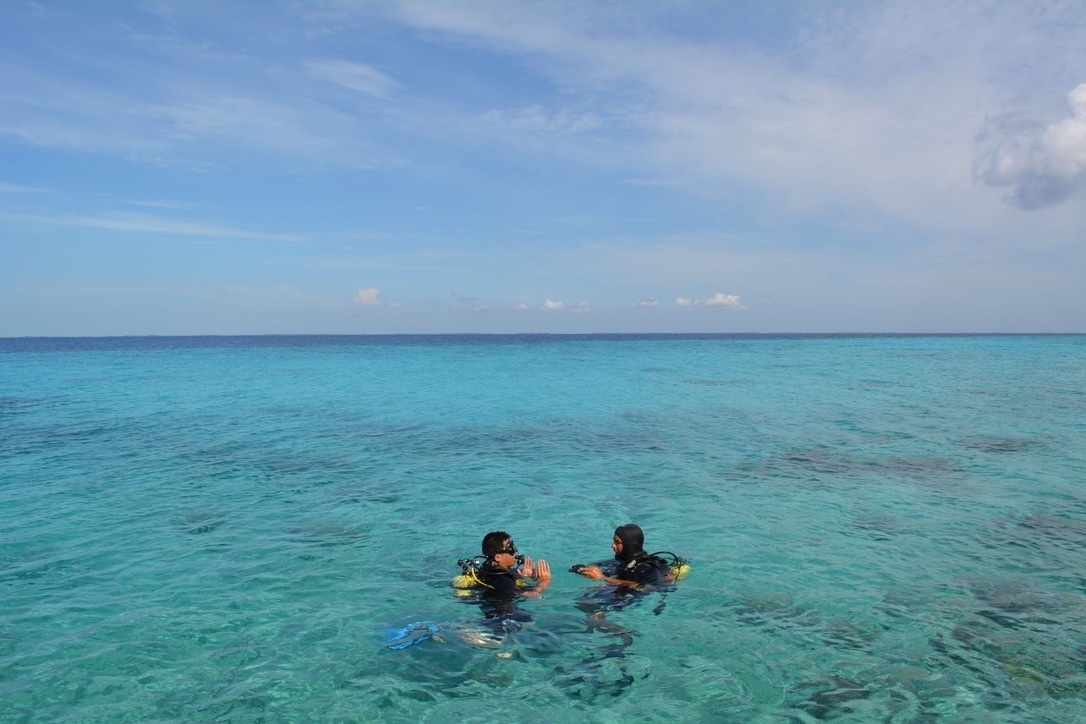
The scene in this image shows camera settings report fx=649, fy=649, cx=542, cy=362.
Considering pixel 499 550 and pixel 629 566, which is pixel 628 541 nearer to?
pixel 629 566

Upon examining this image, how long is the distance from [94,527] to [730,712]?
40.8 ft

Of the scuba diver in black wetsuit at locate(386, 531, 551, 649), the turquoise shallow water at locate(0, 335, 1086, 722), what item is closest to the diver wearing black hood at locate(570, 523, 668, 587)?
the turquoise shallow water at locate(0, 335, 1086, 722)

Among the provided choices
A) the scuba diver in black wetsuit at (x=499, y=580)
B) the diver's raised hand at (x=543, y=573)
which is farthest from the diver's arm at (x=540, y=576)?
the scuba diver in black wetsuit at (x=499, y=580)

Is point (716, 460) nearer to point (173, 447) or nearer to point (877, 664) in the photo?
point (877, 664)

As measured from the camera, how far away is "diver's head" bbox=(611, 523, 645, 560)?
9.41m

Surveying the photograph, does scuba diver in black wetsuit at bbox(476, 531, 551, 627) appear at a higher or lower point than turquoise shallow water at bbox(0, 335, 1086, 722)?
higher

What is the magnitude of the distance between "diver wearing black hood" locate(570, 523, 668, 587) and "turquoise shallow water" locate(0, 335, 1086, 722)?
375 mm

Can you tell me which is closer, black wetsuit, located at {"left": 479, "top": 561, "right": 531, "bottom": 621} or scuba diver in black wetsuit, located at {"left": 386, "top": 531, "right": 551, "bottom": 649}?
scuba diver in black wetsuit, located at {"left": 386, "top": 531, "right": 551, "bottom": 649}

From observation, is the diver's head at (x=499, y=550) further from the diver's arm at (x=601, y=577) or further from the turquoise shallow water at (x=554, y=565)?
the diver's arm at (x=601, y=577)

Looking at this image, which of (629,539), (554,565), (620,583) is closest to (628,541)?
(629,539)

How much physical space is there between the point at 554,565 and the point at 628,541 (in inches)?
86.5

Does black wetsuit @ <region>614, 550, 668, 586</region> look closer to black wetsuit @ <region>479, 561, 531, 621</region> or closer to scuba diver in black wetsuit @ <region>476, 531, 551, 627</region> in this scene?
scuba diver in black wetsuit @ <region>476, 531, 551, 627</region>

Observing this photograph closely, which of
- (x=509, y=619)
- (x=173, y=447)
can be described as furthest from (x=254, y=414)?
(x=509, y=619)

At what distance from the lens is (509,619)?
861cm
